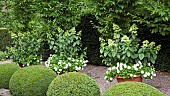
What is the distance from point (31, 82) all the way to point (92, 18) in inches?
159

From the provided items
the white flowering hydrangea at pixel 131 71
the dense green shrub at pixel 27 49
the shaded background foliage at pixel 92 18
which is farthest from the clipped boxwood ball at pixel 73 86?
the dense green shrub at pixel 27 49

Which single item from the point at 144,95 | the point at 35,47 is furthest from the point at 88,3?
the point at 144,95

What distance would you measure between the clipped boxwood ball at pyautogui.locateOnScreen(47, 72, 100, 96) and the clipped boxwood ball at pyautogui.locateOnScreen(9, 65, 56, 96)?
0.65m

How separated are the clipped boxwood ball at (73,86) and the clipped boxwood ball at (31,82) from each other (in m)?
0.65

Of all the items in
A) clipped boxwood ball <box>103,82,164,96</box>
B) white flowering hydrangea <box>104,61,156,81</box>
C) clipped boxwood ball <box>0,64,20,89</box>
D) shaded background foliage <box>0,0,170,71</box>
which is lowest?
clipped boxwood ball <box>0,64,20,89</box>

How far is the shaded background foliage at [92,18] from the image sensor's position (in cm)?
545

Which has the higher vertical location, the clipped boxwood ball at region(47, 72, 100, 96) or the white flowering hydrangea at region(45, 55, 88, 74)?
the clipped boxwood ball at region(47, 72, 100, 96)

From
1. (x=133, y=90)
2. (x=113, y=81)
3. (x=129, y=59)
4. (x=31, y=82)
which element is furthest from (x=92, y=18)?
(x=133, y=90)

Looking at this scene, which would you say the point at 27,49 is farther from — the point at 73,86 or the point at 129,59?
the point at 73,86

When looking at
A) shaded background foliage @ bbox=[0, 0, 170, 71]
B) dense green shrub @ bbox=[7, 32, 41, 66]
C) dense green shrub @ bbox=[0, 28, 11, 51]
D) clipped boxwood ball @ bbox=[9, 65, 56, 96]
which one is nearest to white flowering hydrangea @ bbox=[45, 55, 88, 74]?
shaded background foliage @ bbox=[0, 0, 170, 71]

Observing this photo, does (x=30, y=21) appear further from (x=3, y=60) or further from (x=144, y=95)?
(x=144, y=95)

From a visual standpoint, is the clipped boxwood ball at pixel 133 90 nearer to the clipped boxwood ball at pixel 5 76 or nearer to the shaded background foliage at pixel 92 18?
the shaded background foliage at pixel 92 18

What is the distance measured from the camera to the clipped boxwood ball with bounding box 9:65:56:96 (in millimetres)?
4461

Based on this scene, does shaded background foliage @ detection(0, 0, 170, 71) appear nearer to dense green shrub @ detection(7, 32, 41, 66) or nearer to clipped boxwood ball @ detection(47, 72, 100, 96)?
dense green shrub @ detection(7, 32, 41, 66)
